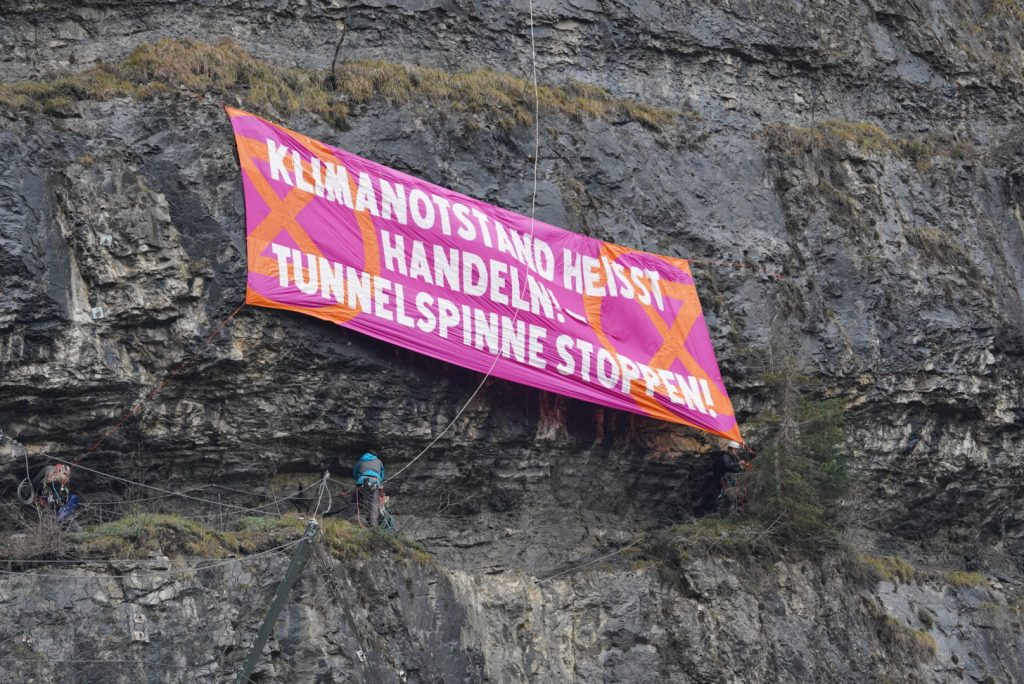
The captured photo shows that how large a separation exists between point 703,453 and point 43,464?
837 cm

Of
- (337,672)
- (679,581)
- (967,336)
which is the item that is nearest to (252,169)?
(337,672)

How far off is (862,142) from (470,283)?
8088mm

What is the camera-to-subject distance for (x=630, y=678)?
17.2 metres

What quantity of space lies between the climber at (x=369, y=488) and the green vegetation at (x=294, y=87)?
453 cm

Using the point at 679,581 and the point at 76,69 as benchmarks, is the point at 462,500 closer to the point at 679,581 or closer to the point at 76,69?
the point at 679,581

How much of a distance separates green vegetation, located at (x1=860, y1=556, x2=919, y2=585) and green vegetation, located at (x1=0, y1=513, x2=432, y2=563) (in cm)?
657

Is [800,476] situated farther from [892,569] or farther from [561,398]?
[561,398]

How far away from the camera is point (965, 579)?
829 inches

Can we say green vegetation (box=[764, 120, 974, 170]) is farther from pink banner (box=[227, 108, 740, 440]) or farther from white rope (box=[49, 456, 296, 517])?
white rope (box=[49, 456, 296, 517])

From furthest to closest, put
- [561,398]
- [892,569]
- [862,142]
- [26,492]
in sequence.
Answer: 1. [862,142]
2. [892,569]
3. [561,398]
4. [26,492]

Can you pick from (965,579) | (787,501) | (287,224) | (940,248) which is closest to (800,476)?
(787,501)

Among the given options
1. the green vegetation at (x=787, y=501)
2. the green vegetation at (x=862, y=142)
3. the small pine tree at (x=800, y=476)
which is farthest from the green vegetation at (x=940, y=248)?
the green vegetation at (x=787, y=501)

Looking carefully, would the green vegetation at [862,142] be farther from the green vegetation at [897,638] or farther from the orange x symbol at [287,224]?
the orange x symbol at [287,224]

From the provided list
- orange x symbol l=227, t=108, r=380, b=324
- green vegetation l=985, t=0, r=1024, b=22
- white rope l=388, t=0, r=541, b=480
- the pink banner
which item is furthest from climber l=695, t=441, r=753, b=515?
green vegetation l=985, t=0, r=1024, b=22
